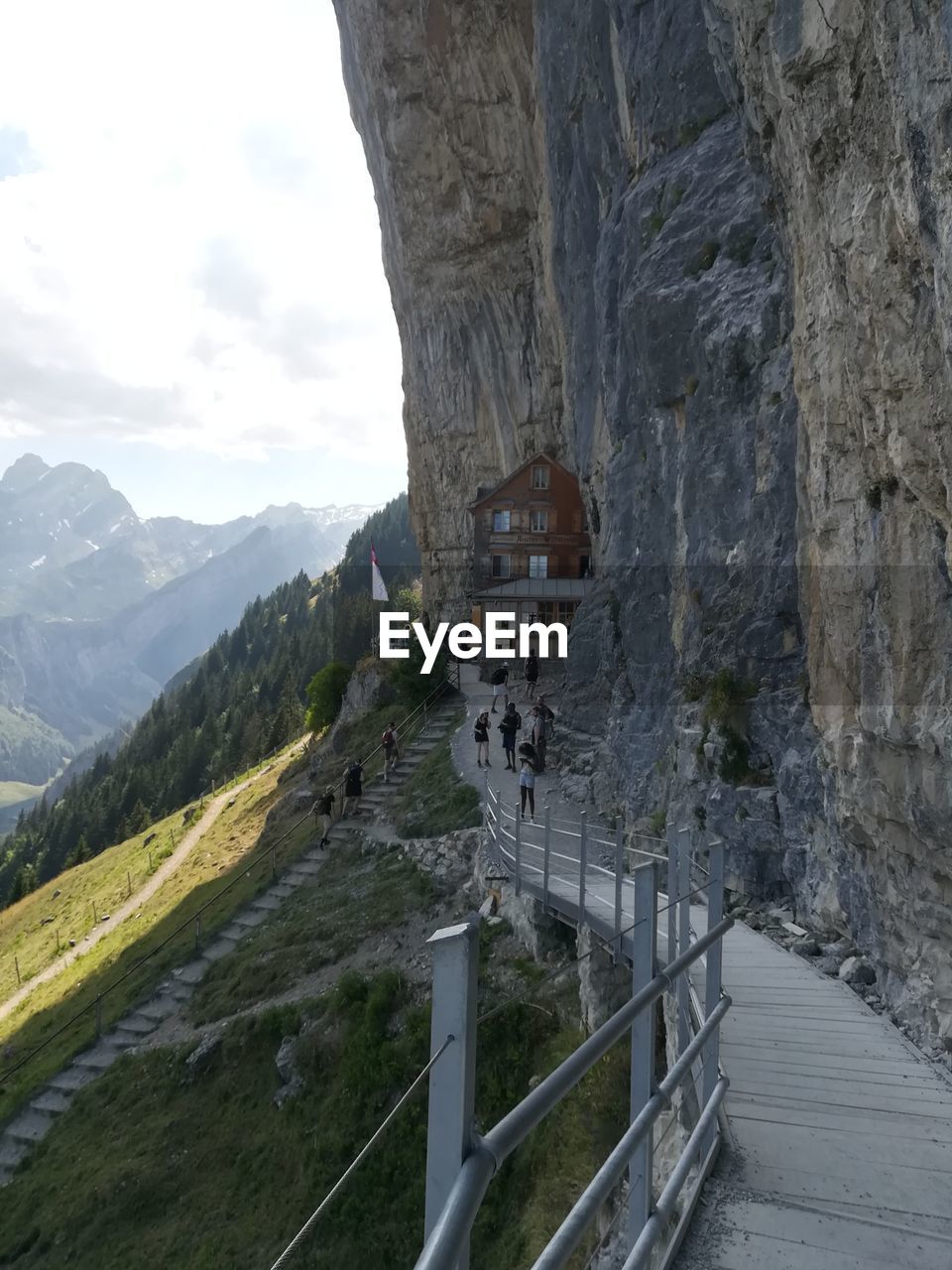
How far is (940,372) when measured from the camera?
750 centimetres

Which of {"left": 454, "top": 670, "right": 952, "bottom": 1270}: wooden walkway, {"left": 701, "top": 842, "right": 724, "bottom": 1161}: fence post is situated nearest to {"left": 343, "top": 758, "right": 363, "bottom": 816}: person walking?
{"left": 454, "top": 670, "right": 952, "bottom": 1270}: wooden walkway

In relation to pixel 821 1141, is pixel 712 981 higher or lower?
higher

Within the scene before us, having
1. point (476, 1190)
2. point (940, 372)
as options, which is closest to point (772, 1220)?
point (476, 1190)

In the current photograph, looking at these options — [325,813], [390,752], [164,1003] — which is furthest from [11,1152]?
[390,752]

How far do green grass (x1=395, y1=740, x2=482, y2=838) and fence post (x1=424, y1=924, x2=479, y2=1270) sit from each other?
19180 millimetres

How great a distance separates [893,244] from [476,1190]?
897 cm

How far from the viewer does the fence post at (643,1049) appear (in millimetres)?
3691

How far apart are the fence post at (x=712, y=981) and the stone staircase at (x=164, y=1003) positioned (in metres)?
17.4

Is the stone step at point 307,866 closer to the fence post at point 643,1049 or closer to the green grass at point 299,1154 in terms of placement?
the green grass at point 299,1154

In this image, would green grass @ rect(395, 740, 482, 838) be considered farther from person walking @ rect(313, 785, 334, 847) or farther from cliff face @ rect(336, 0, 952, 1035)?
cliff face @ rect(336, 0, 952, 1035)

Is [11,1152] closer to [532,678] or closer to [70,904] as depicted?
[532,678]

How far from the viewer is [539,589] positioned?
39.3m

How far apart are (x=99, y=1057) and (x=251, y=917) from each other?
16.2 ft

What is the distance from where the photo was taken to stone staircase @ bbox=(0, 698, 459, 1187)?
17.8 metres
